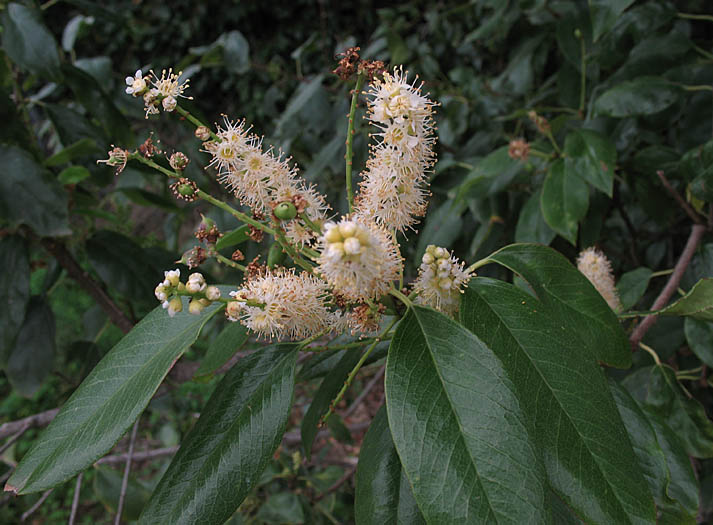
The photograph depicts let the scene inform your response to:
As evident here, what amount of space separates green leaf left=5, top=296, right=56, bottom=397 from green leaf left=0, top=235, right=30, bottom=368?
0.10 meters

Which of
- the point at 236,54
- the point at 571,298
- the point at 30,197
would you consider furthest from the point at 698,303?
the point at 236,54

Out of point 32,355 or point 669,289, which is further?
point 32,355

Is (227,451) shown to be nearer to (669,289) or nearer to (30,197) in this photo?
(669,289)

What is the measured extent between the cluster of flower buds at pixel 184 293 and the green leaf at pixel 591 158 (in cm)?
87

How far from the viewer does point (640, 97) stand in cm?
118

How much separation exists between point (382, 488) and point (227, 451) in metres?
0.19

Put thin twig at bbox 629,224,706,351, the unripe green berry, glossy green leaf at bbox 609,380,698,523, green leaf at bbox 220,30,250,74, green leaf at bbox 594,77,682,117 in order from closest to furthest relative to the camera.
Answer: the unripe green berry
glossy green leaf at bbox 609,380,698,523
thin twig at bbox 629,224,706,351
green leaf at bbox 594,77,682,117
green leaf at bbox 220,30,250,74

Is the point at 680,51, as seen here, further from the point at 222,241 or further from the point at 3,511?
the point at 3,511

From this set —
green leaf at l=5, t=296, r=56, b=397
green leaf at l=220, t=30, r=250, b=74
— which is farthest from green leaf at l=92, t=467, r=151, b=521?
green leaf at l=220, t=30, r=250, b=74

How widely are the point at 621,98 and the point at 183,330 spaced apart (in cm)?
110

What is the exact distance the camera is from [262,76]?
401 cm

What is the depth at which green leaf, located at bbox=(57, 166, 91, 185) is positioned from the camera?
4.68 ft

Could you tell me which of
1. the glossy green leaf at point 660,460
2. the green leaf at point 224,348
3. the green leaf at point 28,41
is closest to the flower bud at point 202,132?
the green leaf at point 224,348

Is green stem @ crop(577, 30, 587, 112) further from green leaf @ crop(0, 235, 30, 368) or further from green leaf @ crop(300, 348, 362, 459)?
green leaf @ crop(0, 235, 30, 368)
